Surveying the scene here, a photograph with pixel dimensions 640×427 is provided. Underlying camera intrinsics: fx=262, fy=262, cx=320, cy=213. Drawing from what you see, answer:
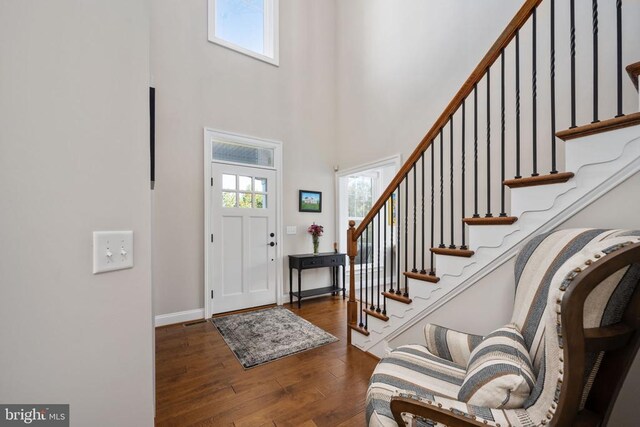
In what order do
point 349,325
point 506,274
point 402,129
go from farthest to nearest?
point 402,129, point 349,325, point 506,274

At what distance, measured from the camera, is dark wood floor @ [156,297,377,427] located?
1.62 metres

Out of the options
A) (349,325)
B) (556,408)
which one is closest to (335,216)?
(349,325)

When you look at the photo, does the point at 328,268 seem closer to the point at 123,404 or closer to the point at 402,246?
the point at 402,246

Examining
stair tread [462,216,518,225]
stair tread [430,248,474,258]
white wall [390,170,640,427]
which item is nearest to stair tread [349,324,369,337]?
white wall [390,170,640,427]

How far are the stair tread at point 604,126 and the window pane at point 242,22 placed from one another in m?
3.98

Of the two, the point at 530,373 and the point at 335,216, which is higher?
the point at 335,216

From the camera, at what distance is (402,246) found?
3.54 m

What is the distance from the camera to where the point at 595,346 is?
656 mm

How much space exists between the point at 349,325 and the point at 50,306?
226cm

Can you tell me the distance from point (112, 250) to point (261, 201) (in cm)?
292

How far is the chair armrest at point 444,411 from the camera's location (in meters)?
0.75

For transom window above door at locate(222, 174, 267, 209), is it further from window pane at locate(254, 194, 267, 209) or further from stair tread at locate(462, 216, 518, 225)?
stair tread at locate(462, 216, 518, 225)

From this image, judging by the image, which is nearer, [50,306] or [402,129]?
[50,306]

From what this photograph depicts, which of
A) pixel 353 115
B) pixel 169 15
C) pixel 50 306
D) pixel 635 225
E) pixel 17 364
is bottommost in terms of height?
pixel 17 364
